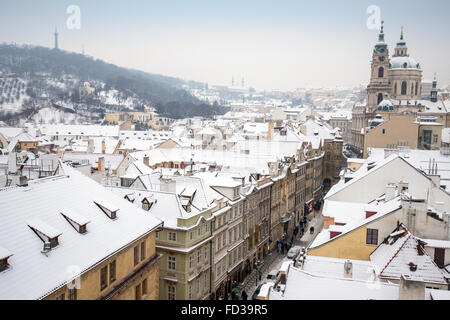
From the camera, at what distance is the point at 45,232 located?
51.9 feet

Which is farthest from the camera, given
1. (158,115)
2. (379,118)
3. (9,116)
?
(158,115)

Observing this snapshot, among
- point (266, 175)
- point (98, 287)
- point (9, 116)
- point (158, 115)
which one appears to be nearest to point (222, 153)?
point (266, 175)

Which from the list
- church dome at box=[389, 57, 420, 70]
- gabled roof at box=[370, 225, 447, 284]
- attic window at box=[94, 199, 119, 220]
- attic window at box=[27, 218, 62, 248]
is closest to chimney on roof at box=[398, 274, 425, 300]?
gabled roof at box=[370, 225, 447, 284]

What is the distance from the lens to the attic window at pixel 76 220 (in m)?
17.6

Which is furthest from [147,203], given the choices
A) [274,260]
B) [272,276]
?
[274,260]

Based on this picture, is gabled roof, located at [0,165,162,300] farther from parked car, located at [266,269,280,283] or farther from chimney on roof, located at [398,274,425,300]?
parked car, located at [266,269,280,283]

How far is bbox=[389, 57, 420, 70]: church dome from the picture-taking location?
286 feet

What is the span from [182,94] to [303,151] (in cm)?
13957

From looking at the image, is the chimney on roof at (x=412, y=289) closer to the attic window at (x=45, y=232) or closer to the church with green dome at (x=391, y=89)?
the attic window at (x=45, y=232)

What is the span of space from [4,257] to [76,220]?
433cm

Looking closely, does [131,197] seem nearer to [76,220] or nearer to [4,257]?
[76,220]

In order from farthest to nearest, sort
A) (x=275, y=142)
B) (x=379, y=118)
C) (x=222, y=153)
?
(x=379, y=118) < (x=275, y=142) < (x=222, y=153)
